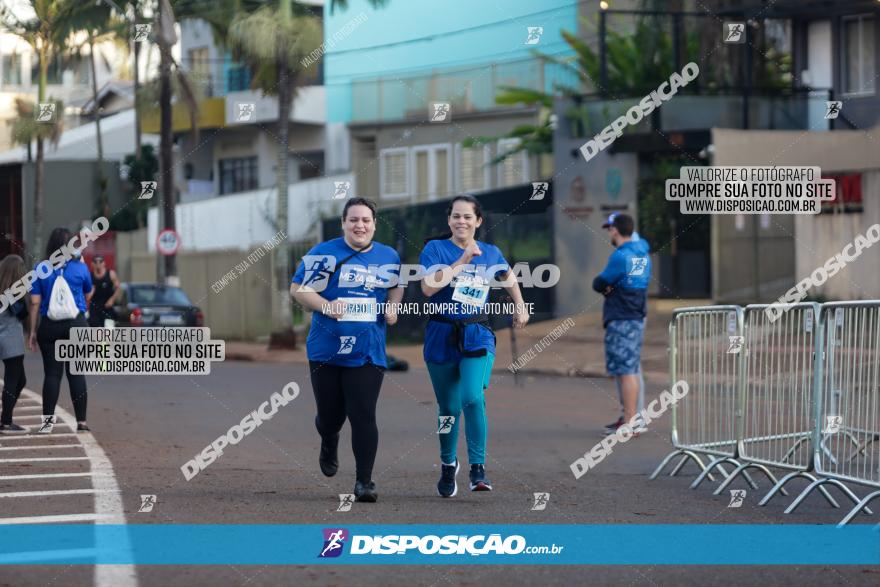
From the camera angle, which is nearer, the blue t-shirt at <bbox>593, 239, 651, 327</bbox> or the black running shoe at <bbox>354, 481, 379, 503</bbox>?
the black running shoe at <bbox>354, 481, 379, 503</bbox>

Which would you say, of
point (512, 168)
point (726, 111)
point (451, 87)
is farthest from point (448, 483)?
point (451, 87)

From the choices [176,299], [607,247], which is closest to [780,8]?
[607,247]

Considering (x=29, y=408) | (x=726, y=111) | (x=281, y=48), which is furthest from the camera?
(x=726, y=111)

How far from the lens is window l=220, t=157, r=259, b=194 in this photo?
4659cm

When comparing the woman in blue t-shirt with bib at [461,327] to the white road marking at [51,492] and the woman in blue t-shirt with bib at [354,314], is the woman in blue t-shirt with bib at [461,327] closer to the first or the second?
the woman in blue t-shirt with bib at [354,314]

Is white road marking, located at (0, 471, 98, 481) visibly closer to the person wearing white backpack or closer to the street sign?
the person wearing white backpack

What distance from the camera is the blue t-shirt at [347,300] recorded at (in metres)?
9.04

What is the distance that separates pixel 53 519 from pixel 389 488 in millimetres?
2470

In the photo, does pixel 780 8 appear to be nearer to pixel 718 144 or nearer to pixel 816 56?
pixel 816 56

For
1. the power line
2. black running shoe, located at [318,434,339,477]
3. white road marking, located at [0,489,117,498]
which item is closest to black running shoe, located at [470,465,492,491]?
black running shoe, located at [318,434,339,477]

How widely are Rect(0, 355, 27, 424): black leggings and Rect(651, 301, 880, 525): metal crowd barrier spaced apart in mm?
6171

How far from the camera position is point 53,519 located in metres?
8.12

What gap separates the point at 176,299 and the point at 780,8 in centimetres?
1351

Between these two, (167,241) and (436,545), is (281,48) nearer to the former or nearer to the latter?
(167,241)
